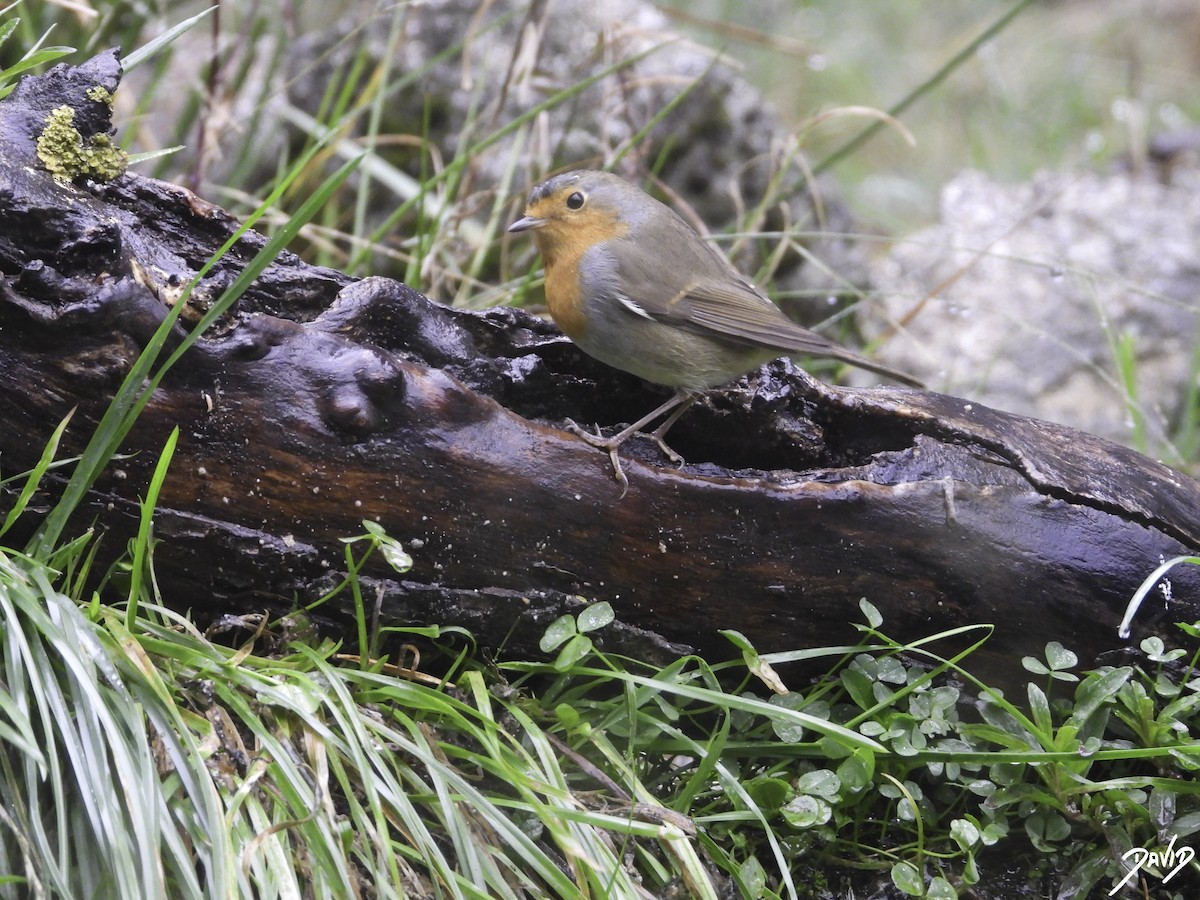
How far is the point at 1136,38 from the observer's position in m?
9.90

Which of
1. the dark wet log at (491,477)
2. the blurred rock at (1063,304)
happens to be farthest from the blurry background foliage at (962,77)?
the dark wet log at (491,477)

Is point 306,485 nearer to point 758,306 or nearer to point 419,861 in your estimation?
point 419,861

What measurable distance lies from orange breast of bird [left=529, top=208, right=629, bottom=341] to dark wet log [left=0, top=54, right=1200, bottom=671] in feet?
0.60

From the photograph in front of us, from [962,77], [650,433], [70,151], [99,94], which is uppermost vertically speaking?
[99,94]

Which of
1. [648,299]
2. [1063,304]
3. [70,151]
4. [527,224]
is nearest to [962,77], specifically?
[1063,304]

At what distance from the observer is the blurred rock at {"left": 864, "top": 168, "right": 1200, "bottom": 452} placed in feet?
16.5

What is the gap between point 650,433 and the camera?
258 centimetres

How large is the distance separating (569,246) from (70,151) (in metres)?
1.22

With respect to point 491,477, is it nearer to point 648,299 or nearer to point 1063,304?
point 648,299

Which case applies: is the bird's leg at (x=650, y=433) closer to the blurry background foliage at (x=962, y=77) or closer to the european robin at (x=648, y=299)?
the european robin at (x=648, y=299)

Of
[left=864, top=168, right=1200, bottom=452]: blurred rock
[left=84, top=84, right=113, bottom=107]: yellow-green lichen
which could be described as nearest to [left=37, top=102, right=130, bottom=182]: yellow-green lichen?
[left=84, top=84, right=113, bottom=107]: yellow-green lichen

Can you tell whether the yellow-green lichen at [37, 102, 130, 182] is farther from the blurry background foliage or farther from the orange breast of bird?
the blurry background foliage

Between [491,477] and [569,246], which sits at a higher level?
[569,246]

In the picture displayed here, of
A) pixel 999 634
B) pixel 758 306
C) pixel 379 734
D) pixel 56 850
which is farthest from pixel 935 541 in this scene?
pixel 56 850
